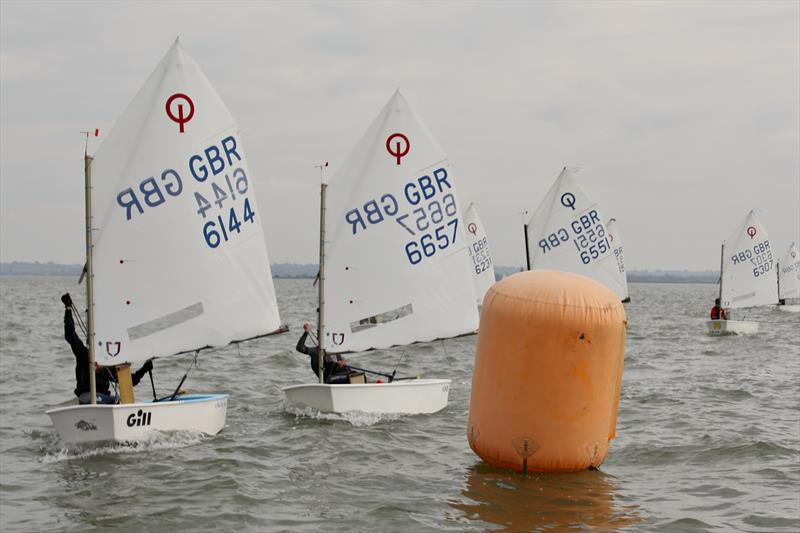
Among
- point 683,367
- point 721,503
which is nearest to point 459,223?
point 721,503

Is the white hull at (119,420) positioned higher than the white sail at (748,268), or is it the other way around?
the white sail at (748,268)

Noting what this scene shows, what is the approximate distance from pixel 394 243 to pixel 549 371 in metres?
7.89

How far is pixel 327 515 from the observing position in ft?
36.6

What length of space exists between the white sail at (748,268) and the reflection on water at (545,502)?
35.4m

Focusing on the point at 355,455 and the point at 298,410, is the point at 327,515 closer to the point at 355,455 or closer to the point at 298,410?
the point at 355,455

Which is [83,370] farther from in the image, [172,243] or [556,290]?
[556,290]

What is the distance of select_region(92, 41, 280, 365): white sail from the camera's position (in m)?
14.9

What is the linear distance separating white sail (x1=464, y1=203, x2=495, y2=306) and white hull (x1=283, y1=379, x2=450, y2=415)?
78.3 ft

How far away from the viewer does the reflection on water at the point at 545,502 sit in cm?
1079

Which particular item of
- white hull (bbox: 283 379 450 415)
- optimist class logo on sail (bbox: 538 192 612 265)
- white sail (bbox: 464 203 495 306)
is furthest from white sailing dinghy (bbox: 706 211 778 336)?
white hull (bbox: 283 379 450 415)

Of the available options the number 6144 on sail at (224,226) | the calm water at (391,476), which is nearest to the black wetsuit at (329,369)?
the calm water at (391,476)

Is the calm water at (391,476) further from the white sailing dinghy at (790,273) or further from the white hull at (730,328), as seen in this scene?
the white sailing dinghy at (790,273)

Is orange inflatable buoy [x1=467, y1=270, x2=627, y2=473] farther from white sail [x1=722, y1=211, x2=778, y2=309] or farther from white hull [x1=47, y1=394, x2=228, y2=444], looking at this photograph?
white sail [x1=722, y1=211, x2=778, y2=309]

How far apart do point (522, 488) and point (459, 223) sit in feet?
27.9
